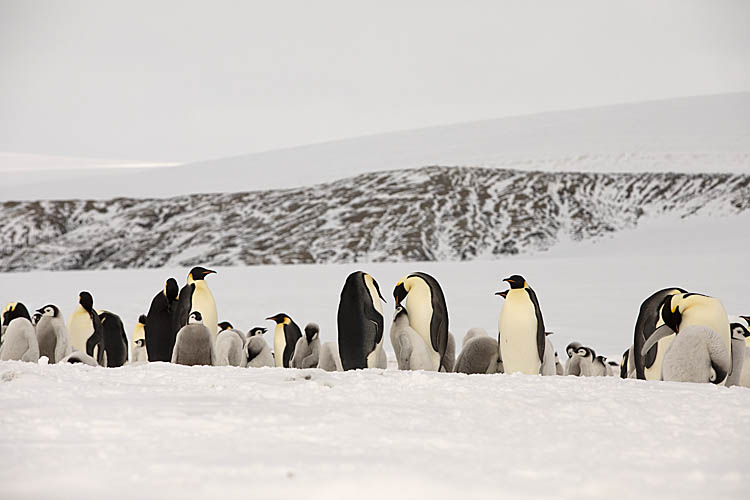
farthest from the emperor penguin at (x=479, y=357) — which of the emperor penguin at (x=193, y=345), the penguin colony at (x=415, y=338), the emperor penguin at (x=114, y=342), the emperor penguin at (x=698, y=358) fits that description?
the emperor penguin at (x=114, y=342)

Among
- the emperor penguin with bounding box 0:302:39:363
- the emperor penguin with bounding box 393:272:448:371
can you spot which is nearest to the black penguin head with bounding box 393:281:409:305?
the emperor penguin with bounding box 393:272:448:371

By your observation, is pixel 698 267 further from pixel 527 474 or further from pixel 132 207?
pixel 132 207

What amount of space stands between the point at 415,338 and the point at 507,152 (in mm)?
24765

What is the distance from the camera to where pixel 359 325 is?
517 cm

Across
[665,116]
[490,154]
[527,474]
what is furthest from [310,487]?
[665,116]

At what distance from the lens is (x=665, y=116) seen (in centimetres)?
3359

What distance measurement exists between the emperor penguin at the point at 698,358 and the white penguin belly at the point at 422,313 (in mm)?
1705

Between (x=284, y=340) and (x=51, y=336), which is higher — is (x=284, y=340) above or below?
below

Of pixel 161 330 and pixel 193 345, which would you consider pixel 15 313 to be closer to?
pixel 161 330

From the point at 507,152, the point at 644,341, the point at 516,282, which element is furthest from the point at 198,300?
the point at 507,152

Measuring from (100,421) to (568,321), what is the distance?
26.5 ft

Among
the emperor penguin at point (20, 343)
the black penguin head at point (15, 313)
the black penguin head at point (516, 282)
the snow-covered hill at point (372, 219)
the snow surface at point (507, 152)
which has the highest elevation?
the snow surface at point (507, 152)

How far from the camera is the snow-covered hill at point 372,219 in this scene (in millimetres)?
18438

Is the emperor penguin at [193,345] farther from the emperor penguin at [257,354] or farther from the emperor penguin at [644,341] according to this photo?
the emperor penguin at [644,341]
